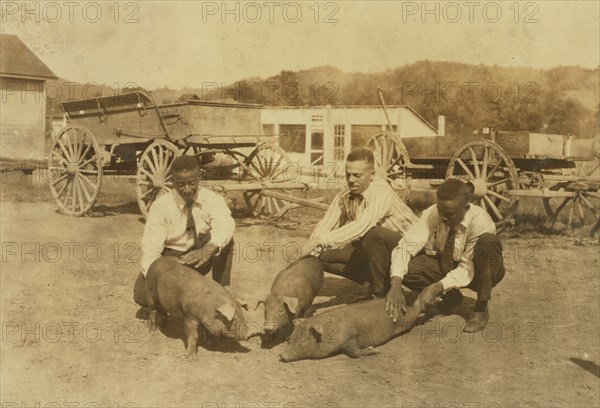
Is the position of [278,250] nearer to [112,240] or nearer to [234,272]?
Result: [234,272]

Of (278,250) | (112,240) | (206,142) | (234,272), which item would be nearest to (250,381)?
(234,272)

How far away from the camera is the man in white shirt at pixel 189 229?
5367mm

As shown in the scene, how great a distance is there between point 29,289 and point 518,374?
16.5ft

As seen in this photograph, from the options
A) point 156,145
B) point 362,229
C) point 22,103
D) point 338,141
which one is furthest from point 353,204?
point 22,103

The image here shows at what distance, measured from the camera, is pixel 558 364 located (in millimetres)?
4852

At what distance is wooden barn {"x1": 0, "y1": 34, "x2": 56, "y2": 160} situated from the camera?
20.4 metres

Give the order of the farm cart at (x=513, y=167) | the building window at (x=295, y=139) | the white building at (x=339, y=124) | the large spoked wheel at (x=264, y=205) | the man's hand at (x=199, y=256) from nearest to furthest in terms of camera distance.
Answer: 1. the man's hand at (x=199, y=256)
2. the farm cart at (x=513, y=167)
3. the large spoked wheel at (x=264, y=205)
4. the white building at (x=339, y=124)
5. the building window at (x=295, y=139)

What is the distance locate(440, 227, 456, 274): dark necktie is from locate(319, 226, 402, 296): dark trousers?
0.46 metres

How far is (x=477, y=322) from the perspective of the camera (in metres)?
5.54

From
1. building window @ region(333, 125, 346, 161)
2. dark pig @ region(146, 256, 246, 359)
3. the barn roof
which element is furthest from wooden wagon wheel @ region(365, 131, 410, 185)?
the barn roof

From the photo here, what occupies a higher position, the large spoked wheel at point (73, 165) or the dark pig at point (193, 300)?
the large spoked wheel at point (73, 165)

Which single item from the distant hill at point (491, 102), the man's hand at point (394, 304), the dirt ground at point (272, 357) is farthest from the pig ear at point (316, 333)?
the distant hill at point (491, 102)

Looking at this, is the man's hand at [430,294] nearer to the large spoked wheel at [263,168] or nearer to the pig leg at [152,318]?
the pig leg at [152,318]

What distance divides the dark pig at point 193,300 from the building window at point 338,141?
17.5 metres
